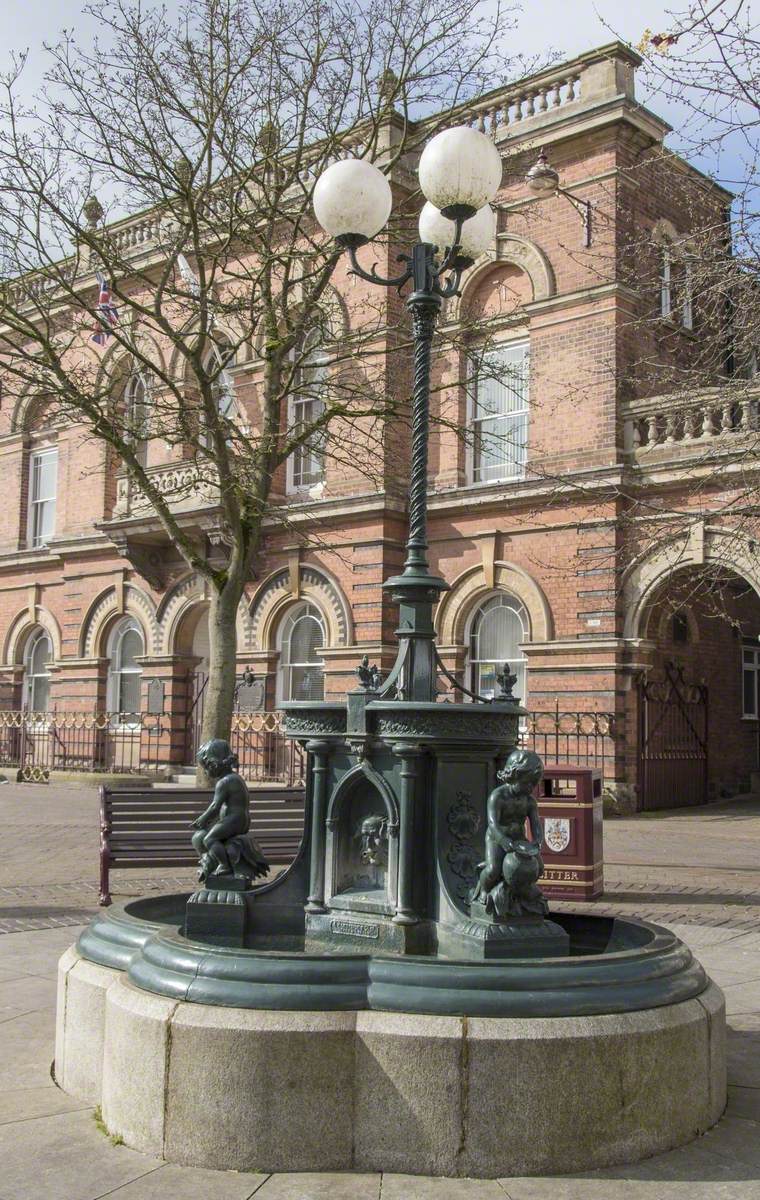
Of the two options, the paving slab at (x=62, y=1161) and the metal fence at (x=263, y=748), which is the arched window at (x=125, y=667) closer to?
the metal fence at (x=263, y=748)

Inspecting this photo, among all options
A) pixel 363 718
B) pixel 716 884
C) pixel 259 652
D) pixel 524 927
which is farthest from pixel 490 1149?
pixel 259 652

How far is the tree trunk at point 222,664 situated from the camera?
13023mm

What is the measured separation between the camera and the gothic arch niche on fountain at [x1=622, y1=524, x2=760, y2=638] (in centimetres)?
1716

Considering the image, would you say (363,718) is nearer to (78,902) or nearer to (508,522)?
(78,902)

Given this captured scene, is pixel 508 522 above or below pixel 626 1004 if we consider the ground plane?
above

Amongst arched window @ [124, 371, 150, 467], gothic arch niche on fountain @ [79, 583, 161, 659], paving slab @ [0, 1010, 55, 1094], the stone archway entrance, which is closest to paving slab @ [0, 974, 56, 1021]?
paving slab @ [0, 1010, 55, 1094]

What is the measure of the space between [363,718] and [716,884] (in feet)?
23.8

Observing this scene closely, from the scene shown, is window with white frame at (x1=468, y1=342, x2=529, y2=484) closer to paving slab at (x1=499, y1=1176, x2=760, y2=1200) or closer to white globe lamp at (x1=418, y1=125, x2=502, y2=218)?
white globe lamp at (x1=418, y1=125, x2=502, y2=218)

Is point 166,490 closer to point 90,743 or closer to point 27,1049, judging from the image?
point 90,743

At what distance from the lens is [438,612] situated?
21000 millimetres

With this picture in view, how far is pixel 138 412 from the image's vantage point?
19.7 m

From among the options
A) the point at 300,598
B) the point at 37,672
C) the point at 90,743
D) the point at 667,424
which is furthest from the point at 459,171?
the point at 37,672

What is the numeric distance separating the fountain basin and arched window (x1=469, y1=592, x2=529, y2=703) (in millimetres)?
15681

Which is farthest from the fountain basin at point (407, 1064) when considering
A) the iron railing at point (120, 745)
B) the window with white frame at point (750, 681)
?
the window with white frame at point (750, 681)
